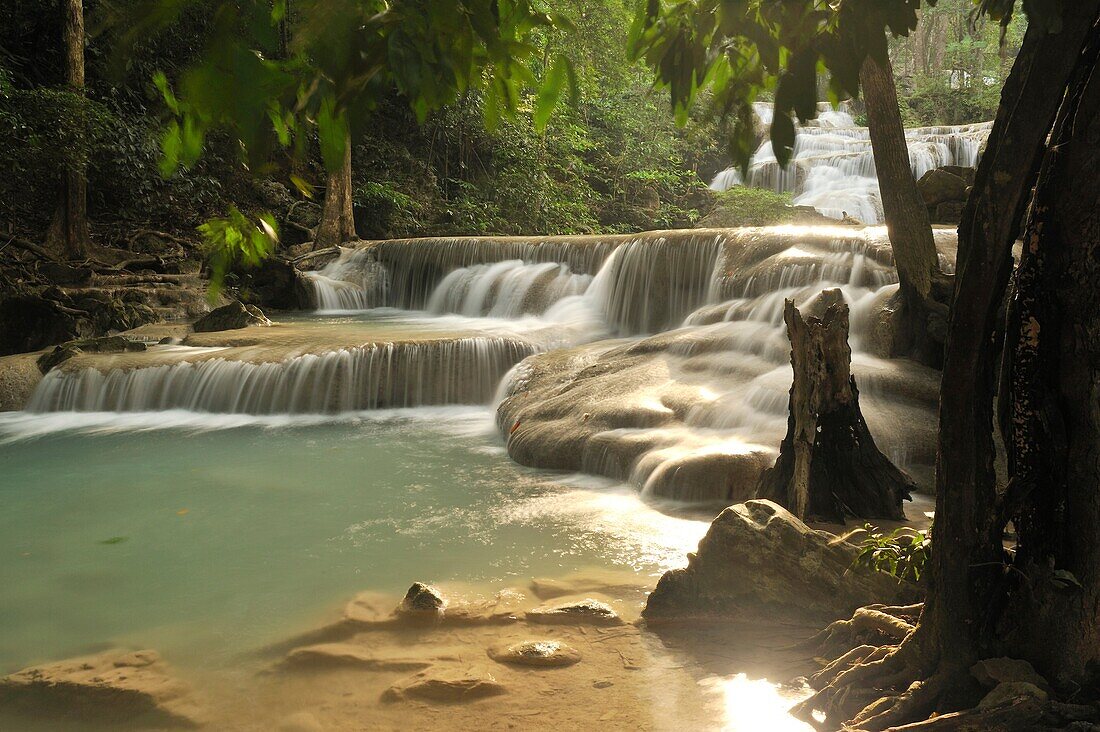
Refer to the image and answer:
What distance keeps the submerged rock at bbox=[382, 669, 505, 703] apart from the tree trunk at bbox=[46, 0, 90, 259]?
1424 cm

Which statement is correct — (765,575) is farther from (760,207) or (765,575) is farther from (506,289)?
(760,207)

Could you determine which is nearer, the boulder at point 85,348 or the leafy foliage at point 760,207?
the boulder at point 85,348

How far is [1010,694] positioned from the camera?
94.0 inches

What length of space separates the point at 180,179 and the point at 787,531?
15.7 m

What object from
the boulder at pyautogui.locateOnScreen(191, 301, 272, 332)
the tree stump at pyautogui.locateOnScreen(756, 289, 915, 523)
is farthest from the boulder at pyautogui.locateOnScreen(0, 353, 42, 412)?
the tree stump at pyautogui.locateOnScreen(756, 289, 915, 523)

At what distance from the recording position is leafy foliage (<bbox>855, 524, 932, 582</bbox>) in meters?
3.35

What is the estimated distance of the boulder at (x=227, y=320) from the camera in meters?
12.6

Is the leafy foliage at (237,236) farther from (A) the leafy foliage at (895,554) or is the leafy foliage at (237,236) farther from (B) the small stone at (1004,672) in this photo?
(A) the leafy foliage at (895,554)

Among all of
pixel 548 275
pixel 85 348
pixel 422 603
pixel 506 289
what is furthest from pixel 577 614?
pixel 506 289

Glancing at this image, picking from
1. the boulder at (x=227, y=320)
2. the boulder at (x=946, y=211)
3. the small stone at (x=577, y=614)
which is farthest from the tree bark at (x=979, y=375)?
the boulder at (x=227, y=320)

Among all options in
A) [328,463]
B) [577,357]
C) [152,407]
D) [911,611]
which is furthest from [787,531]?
[152,407]

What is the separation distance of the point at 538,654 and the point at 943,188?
1184 cm

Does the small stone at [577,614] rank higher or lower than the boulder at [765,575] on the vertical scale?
lower

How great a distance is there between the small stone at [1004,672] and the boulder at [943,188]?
1170cm
